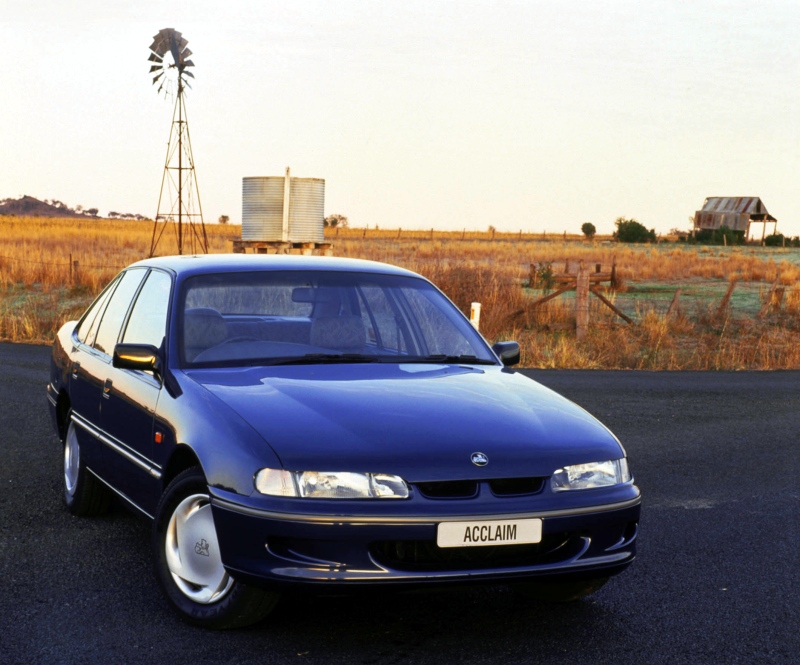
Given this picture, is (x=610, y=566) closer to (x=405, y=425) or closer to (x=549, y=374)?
(x=405, y=425)

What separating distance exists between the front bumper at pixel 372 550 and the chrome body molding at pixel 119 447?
853mm

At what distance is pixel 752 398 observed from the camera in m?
13.2

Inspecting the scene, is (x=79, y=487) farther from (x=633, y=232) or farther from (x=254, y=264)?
(x=633, y=232)

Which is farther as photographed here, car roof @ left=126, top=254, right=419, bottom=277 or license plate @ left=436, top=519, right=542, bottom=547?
car roof @ left=126, top=254, right=419, bottom=277

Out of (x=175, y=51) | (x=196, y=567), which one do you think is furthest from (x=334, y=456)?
(x=175, y=51)

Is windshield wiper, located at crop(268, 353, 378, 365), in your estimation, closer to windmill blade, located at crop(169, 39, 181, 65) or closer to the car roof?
the car roof

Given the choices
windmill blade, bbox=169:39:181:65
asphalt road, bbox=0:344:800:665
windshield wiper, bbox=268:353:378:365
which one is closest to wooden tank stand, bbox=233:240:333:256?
windmill blade, bbox=169:39:181:65

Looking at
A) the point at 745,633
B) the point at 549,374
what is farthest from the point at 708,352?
the point at 745,633

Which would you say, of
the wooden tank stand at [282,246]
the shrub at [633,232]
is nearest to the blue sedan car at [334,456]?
the wooden tank stand at [282,246]

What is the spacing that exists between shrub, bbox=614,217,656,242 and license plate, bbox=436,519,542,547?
289ft

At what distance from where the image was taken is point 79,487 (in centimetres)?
641

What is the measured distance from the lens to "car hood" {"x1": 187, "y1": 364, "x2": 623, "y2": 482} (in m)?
4.10

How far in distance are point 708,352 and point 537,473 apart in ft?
47.7

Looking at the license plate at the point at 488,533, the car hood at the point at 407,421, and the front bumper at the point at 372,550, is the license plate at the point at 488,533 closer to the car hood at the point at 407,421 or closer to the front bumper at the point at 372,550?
the front bumper at the point at 372,550
